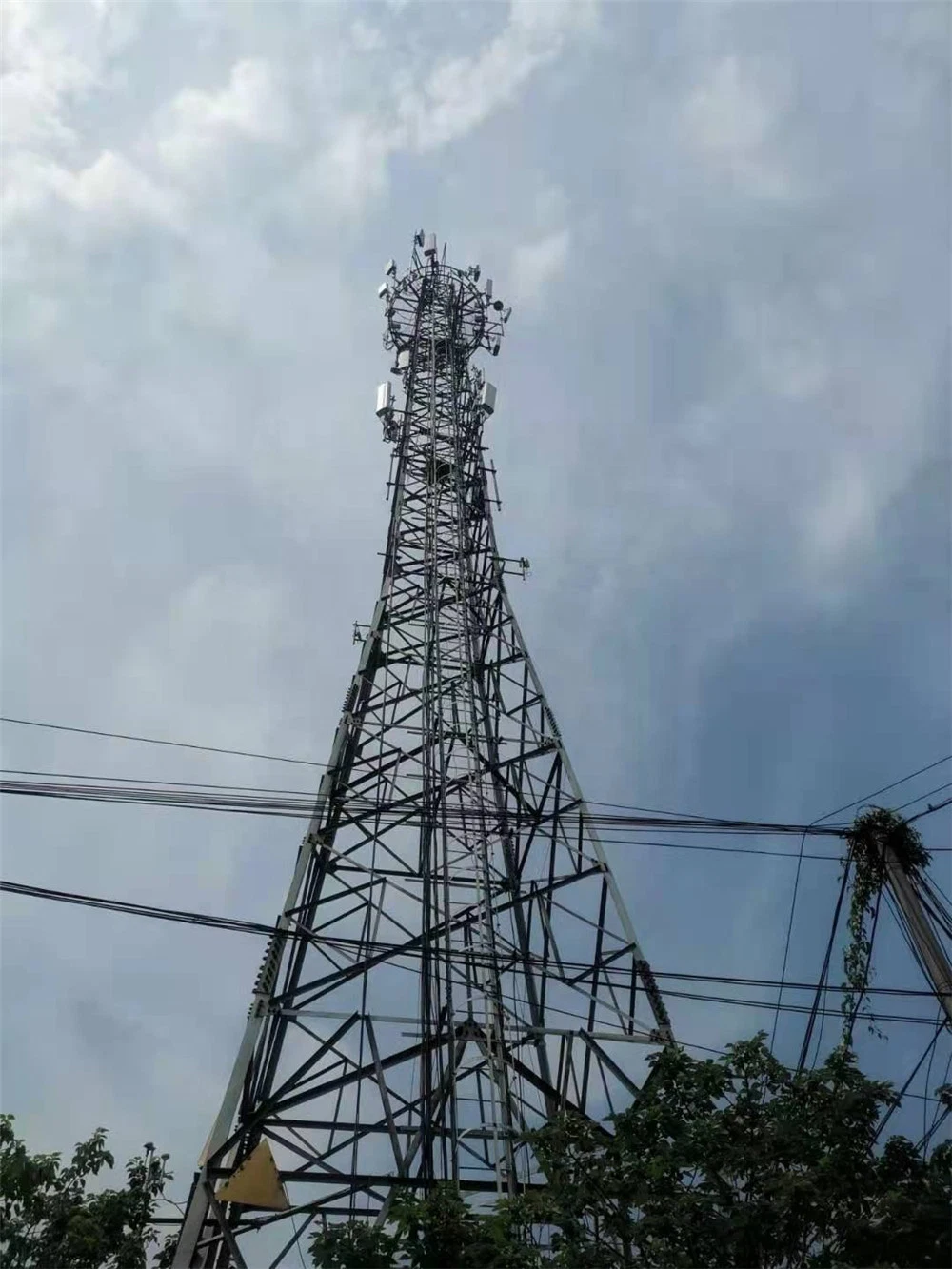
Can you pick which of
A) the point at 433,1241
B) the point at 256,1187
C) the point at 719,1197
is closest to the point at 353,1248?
the point at 433,1241

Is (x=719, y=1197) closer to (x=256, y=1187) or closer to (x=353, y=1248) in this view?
(x=353, y=1248)

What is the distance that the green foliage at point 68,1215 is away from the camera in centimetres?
875

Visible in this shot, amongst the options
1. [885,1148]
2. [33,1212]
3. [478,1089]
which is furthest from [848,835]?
[33,1212]

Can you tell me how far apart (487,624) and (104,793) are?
799 centimetres

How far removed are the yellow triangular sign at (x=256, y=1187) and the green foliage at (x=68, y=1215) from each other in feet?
3.20

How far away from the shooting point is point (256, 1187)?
30.2 feet

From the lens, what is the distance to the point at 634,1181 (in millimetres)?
7996

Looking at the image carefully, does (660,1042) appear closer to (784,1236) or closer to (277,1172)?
(784,1236)

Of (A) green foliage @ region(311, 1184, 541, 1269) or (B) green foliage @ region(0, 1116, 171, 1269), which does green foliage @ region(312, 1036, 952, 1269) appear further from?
(B) green foliage @ region(0, 1116, 171, 1269)

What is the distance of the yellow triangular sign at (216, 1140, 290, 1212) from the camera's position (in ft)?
29.9

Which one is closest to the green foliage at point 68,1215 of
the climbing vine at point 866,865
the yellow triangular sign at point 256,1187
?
the yellow triangular sign at point 256,1187

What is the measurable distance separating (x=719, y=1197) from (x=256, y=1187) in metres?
4.46

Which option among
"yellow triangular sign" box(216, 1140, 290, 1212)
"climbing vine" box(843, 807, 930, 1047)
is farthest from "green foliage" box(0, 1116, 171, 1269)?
"climbing vine" box(843, 807, 930, 1047)

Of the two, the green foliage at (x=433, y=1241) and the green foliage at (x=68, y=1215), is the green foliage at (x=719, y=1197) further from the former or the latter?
the green foliage at (x=68, y=1215)
